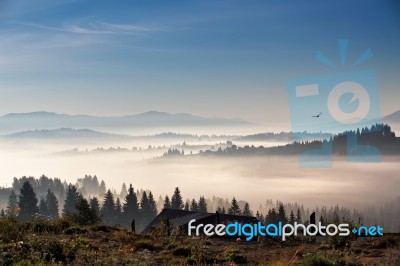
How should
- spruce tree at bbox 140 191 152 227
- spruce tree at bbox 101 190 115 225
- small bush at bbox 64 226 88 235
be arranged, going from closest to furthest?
1. small bush at bbox 64 226 88 235
2. spruce tree at bbox 101 190 115 225
3. spruce tree at bbox 140 191 152 227

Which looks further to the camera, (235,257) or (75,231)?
(75,231)

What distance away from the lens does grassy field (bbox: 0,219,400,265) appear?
10.3m

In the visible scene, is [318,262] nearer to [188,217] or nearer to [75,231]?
[75,231]

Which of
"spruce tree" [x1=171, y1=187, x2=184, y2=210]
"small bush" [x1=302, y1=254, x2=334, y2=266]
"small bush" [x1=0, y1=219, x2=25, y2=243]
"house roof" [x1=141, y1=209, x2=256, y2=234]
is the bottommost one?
"spruce tree" [x1=171, y1=187, x2=184, y2=210]

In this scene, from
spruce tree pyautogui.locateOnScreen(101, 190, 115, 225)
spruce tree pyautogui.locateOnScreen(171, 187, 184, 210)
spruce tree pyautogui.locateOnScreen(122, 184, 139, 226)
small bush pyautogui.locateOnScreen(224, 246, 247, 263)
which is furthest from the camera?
spruce tree pyautogui.locateOnScreen(122, 184, 139, 226)

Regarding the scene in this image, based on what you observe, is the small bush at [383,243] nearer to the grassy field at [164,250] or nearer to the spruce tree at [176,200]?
the grassy field at [164,250]

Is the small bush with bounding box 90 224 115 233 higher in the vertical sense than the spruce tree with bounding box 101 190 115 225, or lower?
higher

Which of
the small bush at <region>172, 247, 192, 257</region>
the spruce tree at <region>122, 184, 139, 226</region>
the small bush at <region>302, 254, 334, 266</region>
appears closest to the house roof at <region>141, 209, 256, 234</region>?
the small bush at <region>172, 247, 192, 257</region>

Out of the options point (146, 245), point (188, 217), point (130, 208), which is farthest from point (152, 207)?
point (146, 245)

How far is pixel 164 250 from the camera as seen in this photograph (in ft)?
42.8

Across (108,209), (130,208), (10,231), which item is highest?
(10,231)

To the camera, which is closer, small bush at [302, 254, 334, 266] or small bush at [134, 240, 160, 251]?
small bush at [302, 254, 334, 266]

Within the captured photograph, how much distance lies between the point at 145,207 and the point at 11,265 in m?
115

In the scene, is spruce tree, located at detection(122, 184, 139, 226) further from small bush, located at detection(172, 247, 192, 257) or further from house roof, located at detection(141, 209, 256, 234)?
small bush, located at detection(172, 247, 192, 257)
